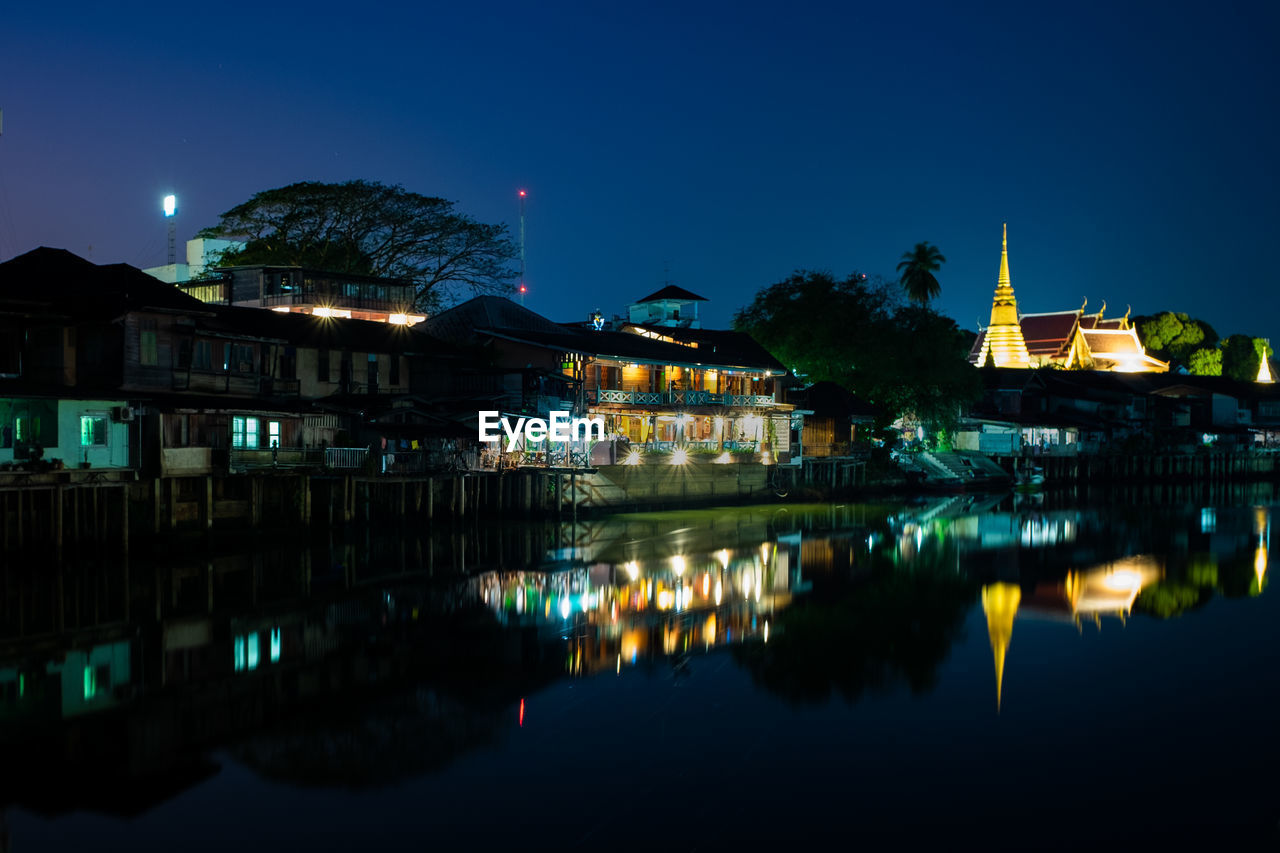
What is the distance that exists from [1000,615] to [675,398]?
92.4 feet

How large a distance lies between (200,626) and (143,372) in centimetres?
1425

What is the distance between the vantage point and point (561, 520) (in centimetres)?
4194

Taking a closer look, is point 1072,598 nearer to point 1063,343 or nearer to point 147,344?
point 147,344

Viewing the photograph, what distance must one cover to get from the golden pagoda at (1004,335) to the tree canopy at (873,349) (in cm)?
3686

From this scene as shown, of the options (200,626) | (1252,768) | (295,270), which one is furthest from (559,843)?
(295,270)

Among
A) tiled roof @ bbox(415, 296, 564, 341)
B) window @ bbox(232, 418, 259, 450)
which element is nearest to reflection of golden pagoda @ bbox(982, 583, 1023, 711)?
window @ bbox(232, 418, 259, 450)

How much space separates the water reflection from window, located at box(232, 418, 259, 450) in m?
4.62

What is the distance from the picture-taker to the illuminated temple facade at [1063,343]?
102750 millimetres

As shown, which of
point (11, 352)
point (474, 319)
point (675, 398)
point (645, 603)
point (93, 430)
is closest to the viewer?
point (645, 603)

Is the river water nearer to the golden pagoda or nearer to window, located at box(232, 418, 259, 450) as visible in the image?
window, located at box(232, 418, 259, 450)

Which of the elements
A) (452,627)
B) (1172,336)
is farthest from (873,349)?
(1172,336)

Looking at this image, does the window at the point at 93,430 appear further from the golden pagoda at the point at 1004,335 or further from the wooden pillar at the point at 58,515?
the golden pagoda at the point at 1004,335

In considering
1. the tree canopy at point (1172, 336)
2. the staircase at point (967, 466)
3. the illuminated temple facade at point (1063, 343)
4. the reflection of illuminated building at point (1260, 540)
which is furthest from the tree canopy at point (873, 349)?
the tree canopy at point (1172, 336)

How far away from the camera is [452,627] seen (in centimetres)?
2255
